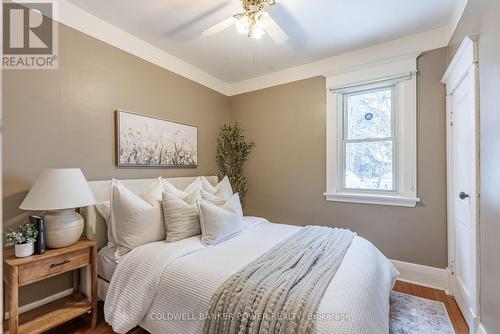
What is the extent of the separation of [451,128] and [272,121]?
2069 millimetres

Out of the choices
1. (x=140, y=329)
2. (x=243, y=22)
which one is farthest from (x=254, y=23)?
(x=140, y=329)

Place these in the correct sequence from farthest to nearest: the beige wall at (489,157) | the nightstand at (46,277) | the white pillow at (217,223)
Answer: the white pillow at (217,223) < the nightstand at (46,277) < the beige wall at (489,157)

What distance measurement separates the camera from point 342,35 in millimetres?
2738

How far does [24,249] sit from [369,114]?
351cm

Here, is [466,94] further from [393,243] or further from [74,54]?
[74,54]

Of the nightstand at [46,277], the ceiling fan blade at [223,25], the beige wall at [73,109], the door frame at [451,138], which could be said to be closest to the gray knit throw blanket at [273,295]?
the door frame at [451,138]

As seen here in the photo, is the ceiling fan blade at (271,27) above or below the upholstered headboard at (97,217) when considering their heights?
above

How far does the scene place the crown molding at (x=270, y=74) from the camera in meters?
2.31

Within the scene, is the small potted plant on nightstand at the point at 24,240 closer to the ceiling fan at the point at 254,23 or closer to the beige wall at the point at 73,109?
the beige wall at the point at 73,109

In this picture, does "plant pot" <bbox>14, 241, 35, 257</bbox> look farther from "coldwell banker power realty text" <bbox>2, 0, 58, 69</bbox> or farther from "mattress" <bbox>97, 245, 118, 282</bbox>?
"coldwell banker power realty text" <bbox>2, 0, 58, 69</bbox>

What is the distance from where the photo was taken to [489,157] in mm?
1608

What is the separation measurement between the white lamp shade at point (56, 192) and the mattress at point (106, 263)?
48cm

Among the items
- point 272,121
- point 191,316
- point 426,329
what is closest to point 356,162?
point 272,121

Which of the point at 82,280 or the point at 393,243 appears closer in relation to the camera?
the point at 82,280
